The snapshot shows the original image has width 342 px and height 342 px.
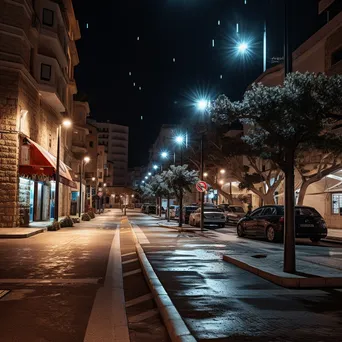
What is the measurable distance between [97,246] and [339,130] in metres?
18.7

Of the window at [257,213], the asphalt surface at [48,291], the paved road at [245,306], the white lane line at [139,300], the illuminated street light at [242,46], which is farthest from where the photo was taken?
the illuminated street light at [242,46]

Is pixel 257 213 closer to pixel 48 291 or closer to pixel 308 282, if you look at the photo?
pixel 308 282

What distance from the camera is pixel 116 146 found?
16600cm

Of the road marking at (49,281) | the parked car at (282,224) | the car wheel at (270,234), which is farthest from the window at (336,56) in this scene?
the road marking at (49,281)

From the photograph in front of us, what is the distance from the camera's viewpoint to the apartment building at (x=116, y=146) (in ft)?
533

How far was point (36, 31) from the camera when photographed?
98.2ft

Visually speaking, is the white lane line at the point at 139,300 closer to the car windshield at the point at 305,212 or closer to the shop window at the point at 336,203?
the car windshield at the point at 305,212

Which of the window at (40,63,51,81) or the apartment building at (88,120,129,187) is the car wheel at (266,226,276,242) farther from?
the apartment building at (88,120,129,187)

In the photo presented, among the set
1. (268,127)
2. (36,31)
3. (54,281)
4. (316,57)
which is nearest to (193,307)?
(54,281)

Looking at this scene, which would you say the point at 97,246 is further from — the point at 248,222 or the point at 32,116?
the point at 32,116

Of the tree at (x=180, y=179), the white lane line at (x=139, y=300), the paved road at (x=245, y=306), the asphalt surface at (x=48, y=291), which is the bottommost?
the white lane line at (x=139, y=300)

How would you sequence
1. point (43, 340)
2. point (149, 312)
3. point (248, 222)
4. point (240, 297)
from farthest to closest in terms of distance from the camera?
point (248, 222), point (240, 297), point (149, 312), point (43, 340)

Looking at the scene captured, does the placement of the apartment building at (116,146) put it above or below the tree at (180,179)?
above

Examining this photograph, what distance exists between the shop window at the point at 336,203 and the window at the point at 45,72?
2151 cm
